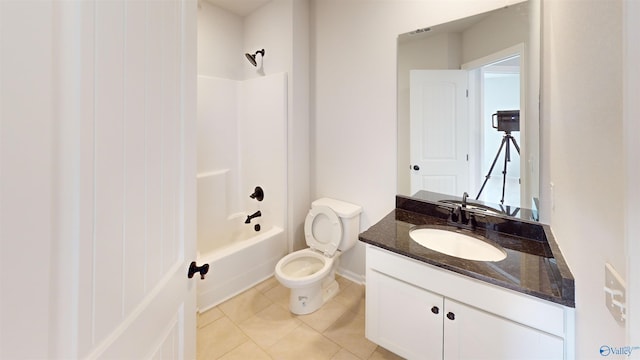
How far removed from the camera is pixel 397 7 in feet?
6.48

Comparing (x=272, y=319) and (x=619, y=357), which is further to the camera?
(x=272, y=319)

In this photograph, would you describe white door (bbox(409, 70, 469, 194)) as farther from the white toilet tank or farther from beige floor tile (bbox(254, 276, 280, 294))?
beige floor tile (bbox(254, 276, 280, 294))

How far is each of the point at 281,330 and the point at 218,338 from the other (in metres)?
0.41

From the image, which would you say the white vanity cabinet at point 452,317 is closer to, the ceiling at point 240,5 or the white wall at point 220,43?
the white wall at point 220,43

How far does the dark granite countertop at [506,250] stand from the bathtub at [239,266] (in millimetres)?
1209

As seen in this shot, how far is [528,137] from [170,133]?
1.74 metres

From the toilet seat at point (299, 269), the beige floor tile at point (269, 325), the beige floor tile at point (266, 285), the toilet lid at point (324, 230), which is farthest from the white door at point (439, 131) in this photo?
the beige floor tile at point (266, 285)

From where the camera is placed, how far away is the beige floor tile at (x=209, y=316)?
1.92m

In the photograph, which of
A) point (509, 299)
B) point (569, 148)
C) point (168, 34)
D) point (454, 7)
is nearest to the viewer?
point (168, 34)

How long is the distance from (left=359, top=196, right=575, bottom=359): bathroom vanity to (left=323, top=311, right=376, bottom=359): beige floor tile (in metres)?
0.20

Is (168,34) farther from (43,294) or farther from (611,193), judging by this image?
(611,193)

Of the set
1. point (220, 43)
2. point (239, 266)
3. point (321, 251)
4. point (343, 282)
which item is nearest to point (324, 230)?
point (321, 251)

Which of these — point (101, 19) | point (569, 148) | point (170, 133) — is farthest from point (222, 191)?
point (569, 148)

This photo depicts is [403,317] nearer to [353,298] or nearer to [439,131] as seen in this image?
[353,298]
